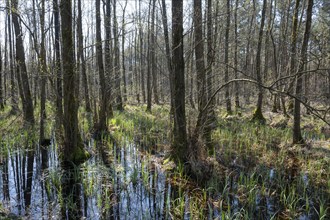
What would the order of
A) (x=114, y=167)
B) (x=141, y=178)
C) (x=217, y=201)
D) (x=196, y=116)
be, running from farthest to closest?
(x=196, y=116) < (x=114, y=167) < (x=141, y=178) < (x=217, y=201)

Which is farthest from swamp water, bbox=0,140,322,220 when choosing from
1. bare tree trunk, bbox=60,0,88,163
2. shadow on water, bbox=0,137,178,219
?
bare tree trunk, bbox=60,0,88,163

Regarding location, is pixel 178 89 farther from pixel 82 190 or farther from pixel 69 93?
pixel 82 190

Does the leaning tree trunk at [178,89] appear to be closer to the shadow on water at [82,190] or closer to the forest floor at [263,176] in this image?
the forest floor at [263,176]

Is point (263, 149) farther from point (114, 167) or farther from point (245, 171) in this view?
point (114, 167)

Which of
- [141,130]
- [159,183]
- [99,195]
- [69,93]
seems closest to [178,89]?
[159,183]

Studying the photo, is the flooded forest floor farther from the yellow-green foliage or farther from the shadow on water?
the yellow-green foliage

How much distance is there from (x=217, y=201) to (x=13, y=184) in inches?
163

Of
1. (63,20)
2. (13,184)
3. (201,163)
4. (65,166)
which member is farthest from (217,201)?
(63,20)

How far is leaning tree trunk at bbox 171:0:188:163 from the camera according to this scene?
19.9 ft

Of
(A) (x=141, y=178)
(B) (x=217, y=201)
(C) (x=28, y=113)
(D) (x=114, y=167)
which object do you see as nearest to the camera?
(B) (x=217, y=201)

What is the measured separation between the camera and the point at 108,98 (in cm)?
980

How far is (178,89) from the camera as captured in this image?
20.4 feet

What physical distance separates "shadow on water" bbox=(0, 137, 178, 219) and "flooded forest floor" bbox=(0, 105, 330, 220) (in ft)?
0.05

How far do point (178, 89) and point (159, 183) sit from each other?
2.22 meters
